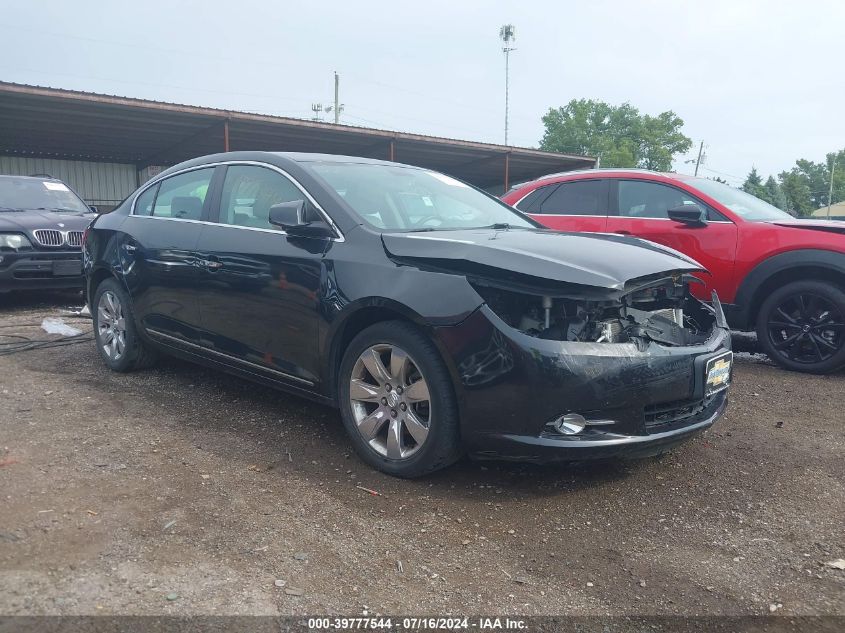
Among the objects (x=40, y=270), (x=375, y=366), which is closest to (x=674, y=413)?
(x=375, y=366)

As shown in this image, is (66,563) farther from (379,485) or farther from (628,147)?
(628,147)

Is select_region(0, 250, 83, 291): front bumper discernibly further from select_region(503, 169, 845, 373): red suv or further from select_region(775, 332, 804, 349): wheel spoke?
select_region(775, 332, 804, 349): wheel spoke

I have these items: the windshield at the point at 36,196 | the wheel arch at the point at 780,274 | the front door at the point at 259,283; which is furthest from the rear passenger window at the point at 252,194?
the windshield at the point at 36,196

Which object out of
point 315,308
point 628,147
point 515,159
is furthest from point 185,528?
point 628,147

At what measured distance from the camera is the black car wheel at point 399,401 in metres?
3.12

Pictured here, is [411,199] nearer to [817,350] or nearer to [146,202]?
[146,202]

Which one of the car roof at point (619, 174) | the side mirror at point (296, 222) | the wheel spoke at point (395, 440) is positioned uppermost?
the car roof at point (619, 174)

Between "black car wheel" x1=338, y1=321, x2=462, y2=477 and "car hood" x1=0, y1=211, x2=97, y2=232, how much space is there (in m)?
5.95

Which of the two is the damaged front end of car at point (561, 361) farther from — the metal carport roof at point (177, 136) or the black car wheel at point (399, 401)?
the metal carport roof at point (177, 136)

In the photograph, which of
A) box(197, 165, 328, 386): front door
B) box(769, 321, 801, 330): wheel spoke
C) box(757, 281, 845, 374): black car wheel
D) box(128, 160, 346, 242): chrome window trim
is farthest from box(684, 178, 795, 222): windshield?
box(197, 165, 328, 386): front door

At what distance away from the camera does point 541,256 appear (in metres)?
3.13

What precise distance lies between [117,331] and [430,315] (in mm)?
3207

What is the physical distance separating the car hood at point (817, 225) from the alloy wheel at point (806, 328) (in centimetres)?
53

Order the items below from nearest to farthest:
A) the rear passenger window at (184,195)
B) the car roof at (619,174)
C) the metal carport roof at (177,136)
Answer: the rear passenger window at (184,195) < the car roof at (619,174) < the metal carport roof at (177,136)
